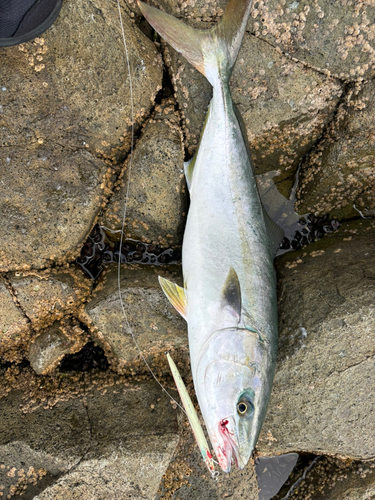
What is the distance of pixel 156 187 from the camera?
336 cm

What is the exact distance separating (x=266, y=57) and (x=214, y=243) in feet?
5.76

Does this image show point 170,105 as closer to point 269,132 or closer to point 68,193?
point 269,132

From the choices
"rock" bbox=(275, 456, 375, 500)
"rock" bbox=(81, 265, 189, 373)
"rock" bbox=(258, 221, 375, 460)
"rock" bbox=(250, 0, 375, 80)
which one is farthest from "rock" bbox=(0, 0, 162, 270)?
"rock" bbox=(275, 456, 375, 500)

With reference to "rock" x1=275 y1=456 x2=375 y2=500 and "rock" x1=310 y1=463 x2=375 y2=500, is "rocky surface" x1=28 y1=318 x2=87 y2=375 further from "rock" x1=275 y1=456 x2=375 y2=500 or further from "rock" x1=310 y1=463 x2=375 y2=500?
"rock" x1=310 y1=463 x2=375 y2=500

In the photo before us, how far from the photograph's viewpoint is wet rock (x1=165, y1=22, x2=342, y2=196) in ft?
10.3

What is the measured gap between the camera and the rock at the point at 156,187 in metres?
3.29

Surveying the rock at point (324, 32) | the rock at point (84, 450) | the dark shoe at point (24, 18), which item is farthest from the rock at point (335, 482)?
the dark shoe at point (24, 18)

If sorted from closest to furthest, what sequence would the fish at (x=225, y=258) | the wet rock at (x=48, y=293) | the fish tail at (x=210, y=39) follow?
1. the fish at (x=225, y=258)
2. the fish tail at (x=210, y=39)
3. the wet rock at (x=48, y=293)

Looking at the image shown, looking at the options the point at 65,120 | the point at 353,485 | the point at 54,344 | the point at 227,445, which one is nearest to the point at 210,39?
the point at 65,120

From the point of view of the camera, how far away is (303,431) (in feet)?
10.4

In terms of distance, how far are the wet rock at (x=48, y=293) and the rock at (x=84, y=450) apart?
2.66 feet

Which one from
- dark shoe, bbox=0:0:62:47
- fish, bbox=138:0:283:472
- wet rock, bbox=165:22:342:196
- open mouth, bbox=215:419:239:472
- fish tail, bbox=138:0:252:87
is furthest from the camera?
wet rock, bbox=165:22:342:196

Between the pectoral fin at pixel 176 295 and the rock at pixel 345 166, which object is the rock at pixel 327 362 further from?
the pectoral fin at pixel 176 295

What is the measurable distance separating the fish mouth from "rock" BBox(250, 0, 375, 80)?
10.1 feet
